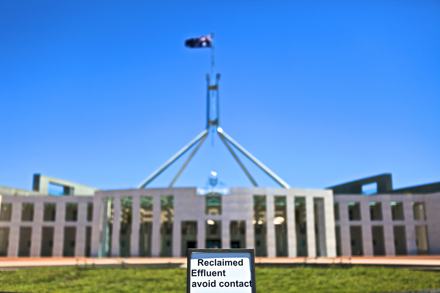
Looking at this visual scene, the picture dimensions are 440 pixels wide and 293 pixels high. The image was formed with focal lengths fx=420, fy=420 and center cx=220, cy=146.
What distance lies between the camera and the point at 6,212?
5078 centimetres

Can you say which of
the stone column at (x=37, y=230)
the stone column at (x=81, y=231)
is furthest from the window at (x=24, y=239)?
the stone column at (x=81, y=231)

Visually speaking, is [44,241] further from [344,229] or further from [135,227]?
[344,229]

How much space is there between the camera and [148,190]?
41062 mm

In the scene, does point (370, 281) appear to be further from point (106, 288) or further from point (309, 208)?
point (309, 208)

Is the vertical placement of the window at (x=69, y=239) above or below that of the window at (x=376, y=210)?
below

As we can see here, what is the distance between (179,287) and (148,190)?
89.7ft

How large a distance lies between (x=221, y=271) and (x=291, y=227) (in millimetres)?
34607

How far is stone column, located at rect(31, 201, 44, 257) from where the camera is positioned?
45.1 meters

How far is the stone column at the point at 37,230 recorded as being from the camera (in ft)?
148

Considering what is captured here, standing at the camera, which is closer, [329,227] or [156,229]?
[156,229]

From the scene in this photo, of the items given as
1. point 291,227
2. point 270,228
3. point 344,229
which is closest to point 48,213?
point 270,228

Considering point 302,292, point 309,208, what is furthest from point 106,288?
point 309,208

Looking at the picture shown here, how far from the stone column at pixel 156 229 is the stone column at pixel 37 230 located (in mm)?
14461

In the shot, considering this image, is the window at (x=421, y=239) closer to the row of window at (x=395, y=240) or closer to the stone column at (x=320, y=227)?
the row of window at (x=395, y=240)
